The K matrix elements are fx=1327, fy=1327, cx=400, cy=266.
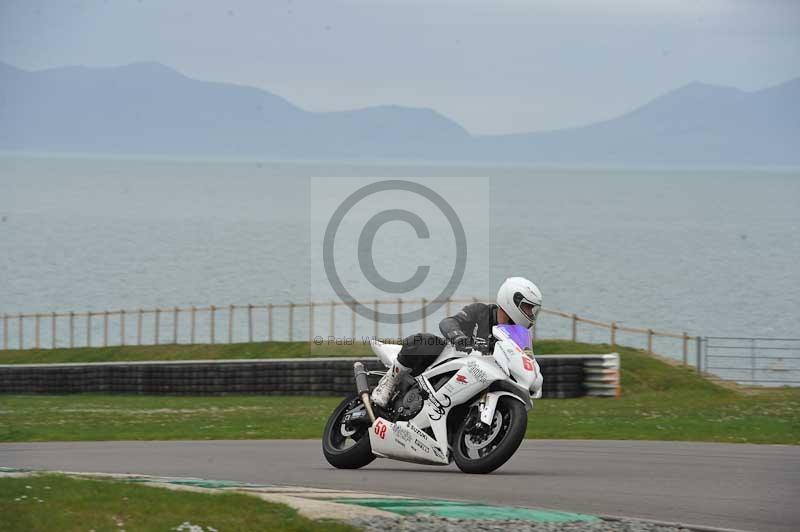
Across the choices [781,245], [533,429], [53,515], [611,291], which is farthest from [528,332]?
[781,245]

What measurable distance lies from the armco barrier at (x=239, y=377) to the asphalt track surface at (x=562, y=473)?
33.3 ft

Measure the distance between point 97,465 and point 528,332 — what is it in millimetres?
5088

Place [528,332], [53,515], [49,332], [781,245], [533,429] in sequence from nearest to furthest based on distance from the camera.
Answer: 1. [53,515]
2. [528,332]
3. [533,429]
4. [49,332]
5. [781,245]

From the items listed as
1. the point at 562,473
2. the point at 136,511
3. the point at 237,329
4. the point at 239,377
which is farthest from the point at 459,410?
the point at 237,329

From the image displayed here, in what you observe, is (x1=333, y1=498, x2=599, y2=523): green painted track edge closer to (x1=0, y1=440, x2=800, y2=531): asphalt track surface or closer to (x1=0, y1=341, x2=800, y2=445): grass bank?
(x1=0, y1=440, x2=800, y2=531): asphalt track surface

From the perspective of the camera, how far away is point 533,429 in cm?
1944

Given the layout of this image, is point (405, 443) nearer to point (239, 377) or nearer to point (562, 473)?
point (562, 473)

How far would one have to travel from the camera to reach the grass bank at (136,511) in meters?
9.52

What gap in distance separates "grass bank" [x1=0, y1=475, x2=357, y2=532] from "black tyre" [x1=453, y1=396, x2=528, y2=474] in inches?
103

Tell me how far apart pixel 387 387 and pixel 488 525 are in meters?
3.40

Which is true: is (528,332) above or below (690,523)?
above

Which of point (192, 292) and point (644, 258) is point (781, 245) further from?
point (192, 292)

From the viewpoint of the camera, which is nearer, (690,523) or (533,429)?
(690,523)

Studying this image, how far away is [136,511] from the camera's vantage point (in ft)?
32.3
